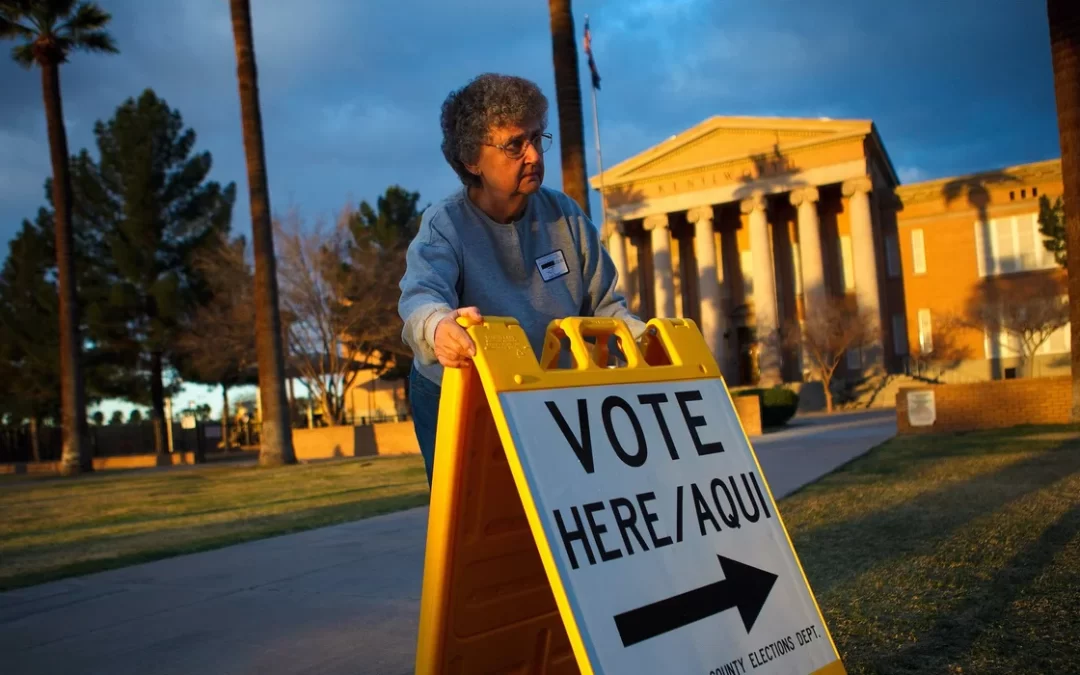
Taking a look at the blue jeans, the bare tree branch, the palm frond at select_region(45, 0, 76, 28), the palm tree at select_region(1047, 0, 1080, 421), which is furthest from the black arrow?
the bare tree branch

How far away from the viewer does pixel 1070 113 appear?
45.2 feet

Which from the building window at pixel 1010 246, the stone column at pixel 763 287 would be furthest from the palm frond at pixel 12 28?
the building window at pixel 1010 246

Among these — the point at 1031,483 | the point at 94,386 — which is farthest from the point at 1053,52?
the point at 94,386

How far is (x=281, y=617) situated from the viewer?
14.1ft

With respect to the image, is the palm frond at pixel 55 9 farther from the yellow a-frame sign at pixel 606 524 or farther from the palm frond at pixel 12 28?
the yellow a-frame sign at pixel 606 524

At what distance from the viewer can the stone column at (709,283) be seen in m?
44.7

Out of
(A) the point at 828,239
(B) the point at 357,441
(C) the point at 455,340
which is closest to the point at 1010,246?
(A) the point at 828,239

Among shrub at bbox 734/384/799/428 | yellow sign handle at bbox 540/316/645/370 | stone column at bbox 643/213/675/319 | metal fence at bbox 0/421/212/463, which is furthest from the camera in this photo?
stone column at bbox 643/213/675/319

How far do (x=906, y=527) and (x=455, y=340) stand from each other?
4.42 m

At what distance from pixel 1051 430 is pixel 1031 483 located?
282 inches

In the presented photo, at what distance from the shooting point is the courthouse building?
4241cm

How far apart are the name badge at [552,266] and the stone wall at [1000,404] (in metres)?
14.4

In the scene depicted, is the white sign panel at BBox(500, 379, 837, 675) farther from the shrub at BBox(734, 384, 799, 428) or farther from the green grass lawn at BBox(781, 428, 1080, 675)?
the shrub at BBox(734, 384, 799, 428)

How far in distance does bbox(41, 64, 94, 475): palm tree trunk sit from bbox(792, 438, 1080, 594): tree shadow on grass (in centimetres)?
2228
